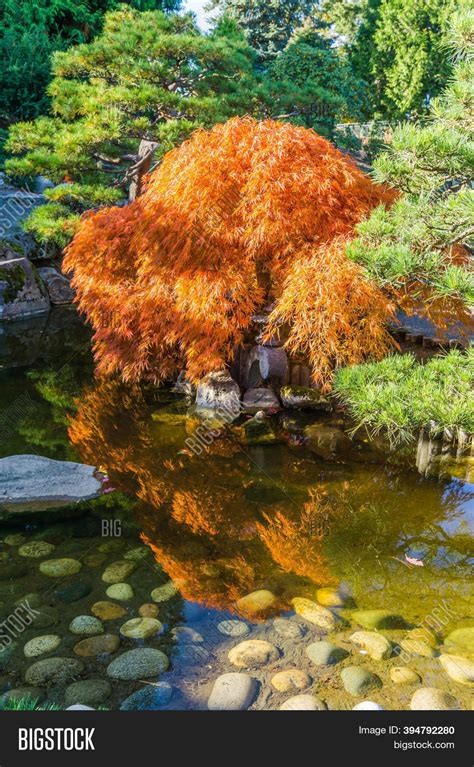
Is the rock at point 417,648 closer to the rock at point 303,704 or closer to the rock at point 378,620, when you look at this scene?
the rock at point 378,620

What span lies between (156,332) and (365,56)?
17.1 m

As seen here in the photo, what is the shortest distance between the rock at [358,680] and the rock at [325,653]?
0.31 ft

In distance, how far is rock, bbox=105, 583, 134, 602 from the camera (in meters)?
3.66

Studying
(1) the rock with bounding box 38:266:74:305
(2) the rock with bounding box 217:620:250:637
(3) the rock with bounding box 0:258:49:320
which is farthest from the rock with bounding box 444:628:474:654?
(1) the rock with bounding box 38:266:74:305

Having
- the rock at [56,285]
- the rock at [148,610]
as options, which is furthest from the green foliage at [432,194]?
the rock at [56,285]

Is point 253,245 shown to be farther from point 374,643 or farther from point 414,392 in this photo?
point 374,643

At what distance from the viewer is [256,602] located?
11.9 ft

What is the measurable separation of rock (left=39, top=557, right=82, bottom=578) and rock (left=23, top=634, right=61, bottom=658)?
1.93ft

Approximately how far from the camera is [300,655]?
318 centimetres

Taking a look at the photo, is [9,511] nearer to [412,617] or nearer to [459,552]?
[412,617]

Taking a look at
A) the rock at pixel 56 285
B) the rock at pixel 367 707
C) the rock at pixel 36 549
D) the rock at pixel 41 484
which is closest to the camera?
the rock at pixel 367 707

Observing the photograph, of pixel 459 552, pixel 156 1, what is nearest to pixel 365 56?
pixel 156 1

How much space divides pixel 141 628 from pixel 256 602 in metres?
0.71

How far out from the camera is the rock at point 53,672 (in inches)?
117
